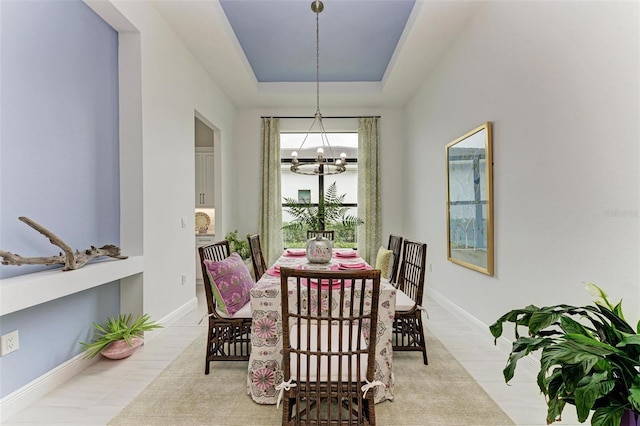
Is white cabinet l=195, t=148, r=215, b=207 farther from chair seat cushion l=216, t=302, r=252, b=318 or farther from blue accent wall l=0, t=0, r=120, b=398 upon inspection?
chair seat cushion l=216, t=302, r=252, b=318

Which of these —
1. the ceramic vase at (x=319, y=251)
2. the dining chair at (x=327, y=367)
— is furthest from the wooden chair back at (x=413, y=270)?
the dining chair at (x=327, y=367)

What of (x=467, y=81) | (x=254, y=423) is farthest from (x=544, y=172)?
(x=254, y=423)

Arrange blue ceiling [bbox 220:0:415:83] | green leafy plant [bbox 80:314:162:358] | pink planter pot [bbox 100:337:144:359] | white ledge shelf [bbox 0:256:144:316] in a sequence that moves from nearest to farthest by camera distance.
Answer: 1. white ledge shelf [bbox 0:256:144:316]
2. green leafy plant [bbox 80:314:162:358]
3. pink planter pot [bbox 100:337:144:359]
4. blue ceiling [bbox 220:0:415:83]

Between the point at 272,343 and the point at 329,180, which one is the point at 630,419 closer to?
the point at 272,343

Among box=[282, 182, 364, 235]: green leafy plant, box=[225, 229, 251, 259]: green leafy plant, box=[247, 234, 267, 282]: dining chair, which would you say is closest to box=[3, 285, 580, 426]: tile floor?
box=[247, 234, 267, 282]: dining chair

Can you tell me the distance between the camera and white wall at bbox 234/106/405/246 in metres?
5.88

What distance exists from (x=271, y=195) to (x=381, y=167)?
201 centimetres

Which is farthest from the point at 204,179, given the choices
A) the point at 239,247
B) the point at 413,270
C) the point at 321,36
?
the point at 413,270

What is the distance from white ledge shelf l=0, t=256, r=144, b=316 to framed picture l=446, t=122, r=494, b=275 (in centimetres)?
310

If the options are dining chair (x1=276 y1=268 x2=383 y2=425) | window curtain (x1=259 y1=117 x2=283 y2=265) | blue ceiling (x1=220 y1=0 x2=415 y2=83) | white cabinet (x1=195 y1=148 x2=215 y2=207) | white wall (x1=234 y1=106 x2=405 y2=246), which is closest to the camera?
dining chair (x1=276 y1=268 x2=383 y2=425)

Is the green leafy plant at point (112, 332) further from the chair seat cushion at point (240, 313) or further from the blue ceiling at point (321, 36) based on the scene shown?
the blue ceiling at point (321, 36)

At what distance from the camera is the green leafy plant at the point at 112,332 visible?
8.14 feet

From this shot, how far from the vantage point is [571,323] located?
51.5 inches

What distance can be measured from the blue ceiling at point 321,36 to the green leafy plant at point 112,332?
3129 mm
